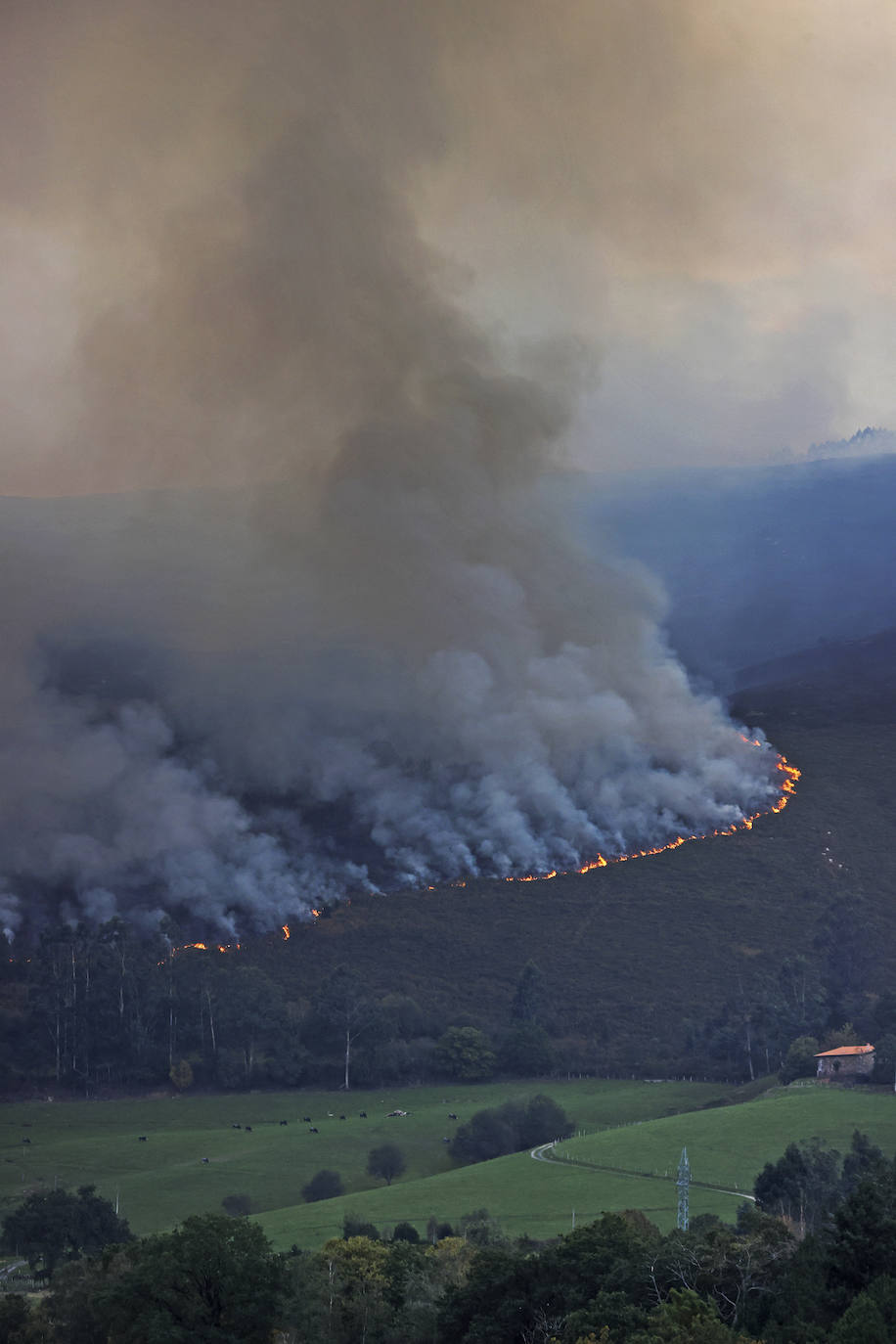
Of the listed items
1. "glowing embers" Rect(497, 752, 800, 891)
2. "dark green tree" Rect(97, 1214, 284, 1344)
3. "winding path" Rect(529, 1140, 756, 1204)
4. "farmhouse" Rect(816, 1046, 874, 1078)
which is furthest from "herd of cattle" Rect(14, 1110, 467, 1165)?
"dark green tree" Rect(97, 1214, 284, 1344)

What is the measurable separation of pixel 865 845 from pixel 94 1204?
10753 centimetres

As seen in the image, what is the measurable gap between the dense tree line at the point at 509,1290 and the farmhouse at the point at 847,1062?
51247 mm

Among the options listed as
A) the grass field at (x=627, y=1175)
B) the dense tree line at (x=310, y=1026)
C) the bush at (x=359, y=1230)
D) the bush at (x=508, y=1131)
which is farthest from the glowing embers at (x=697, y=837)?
the bush at (x=359, y=1230)

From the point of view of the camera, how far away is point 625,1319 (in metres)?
45.2

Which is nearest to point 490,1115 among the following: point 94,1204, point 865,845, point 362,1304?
point 94,1204

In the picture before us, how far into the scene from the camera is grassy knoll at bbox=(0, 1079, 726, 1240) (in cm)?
9588

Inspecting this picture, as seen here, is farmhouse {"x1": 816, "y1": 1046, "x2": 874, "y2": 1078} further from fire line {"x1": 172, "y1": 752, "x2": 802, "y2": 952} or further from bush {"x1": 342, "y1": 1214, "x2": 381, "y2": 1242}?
fire line {"x1": 172, "y1": 752, "x2": 802, "y2": 952}

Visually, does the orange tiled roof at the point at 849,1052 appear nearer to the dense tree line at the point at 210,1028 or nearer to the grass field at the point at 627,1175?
the grass field at the point at 627,1175

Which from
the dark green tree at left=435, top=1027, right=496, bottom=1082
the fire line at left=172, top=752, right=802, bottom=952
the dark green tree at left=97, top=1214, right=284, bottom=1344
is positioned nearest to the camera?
the dark green tree at left=97, top=1214, right=284, bottom=1344

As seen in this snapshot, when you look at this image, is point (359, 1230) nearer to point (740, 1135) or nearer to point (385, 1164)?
point (385, 1164)

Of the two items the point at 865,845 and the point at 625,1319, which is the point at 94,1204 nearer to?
the point at 625,1319

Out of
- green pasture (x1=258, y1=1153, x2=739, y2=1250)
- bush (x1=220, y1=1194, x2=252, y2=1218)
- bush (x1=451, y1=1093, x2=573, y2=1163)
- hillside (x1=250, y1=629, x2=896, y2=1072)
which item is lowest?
bush (x1=220, y1=1194, x2=252, y2=1218)

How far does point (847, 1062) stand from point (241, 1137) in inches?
1831

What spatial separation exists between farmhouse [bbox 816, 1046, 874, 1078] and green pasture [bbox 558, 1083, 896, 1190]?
565 cm
